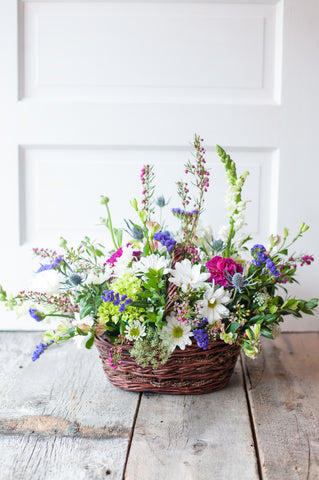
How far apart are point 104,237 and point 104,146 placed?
0.30 metres

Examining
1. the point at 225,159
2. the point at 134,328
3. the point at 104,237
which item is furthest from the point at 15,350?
the point at 225,159

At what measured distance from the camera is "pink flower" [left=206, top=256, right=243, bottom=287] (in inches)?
41.3

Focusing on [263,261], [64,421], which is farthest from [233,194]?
[64,421]

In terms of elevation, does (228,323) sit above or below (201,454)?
above

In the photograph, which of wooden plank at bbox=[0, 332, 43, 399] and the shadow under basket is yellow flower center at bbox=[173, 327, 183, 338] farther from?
wooden plank at bbox=[0, 332, 43, 399]

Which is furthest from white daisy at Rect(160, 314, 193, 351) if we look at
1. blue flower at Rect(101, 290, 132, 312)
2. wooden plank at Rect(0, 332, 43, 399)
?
wooden plank at Rect(0, 332, 43, 399)

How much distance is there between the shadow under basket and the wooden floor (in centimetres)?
3

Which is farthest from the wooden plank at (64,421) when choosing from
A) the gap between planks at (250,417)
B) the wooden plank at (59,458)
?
the gap between planks at (250,417)

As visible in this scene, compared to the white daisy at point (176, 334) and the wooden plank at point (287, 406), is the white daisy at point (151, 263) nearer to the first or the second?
the white daisy at point (176, 334)

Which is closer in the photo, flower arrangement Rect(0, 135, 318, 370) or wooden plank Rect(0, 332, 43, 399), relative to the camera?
flower arrangement Rect(0, 135, 318, 370)

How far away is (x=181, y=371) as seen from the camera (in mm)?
1082

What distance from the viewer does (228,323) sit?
1072 millimetres

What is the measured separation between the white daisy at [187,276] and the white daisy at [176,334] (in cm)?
8

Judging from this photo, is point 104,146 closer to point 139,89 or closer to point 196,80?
point 139,89
